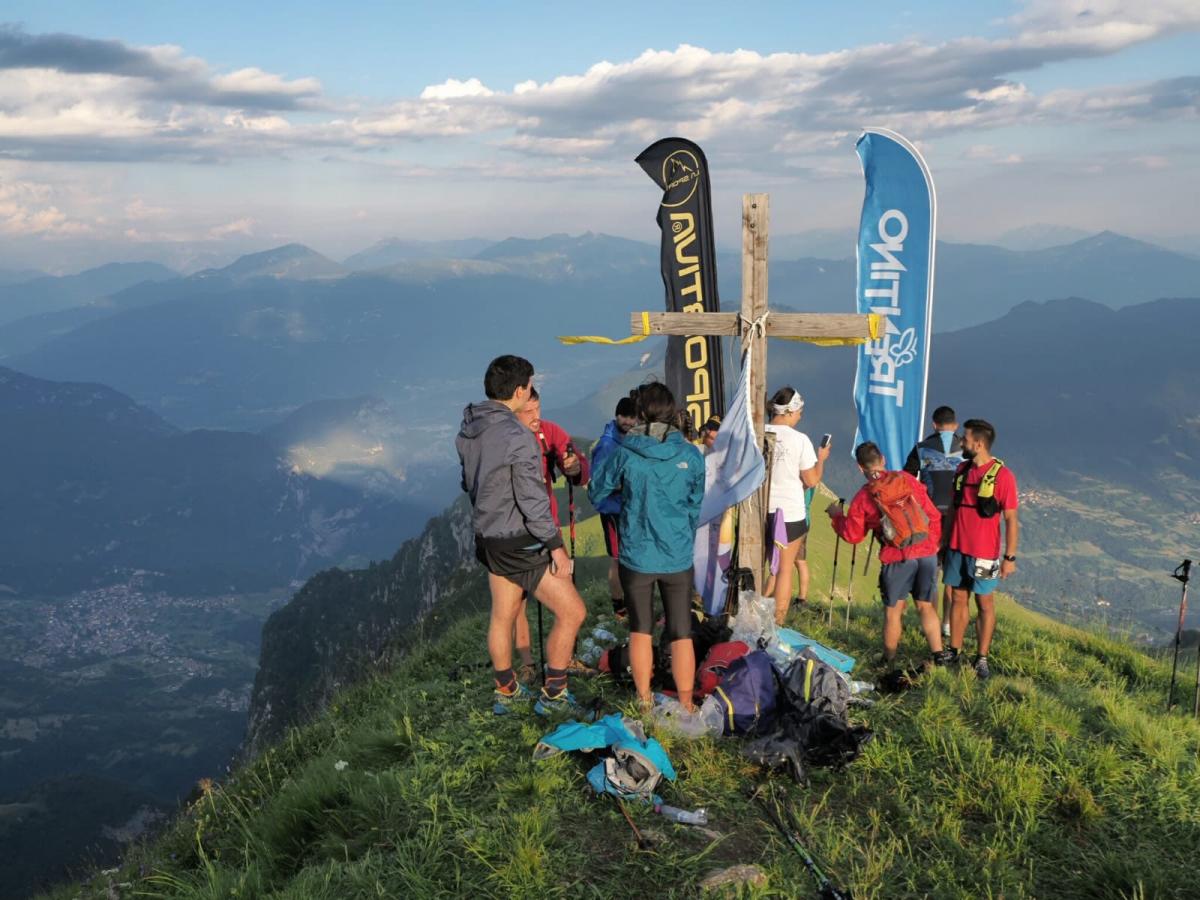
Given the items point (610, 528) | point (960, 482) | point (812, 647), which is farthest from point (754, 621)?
point (960, 482)

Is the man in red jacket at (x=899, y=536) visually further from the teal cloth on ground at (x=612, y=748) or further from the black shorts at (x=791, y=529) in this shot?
the teal cloth on ground at (x=612, y=748)

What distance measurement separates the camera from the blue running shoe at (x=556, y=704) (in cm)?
617

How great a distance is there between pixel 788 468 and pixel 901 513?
1.80 metres

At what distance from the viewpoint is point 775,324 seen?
8.56 m

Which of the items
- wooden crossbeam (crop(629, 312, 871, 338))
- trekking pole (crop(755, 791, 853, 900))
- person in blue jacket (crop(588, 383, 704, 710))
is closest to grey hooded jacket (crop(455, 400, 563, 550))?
person in blue jacket (crop(588, 383, 704, 710))

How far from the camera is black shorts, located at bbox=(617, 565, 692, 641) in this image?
6113mm

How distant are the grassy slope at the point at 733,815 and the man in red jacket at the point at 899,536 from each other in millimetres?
853

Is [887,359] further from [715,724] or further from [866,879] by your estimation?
[866,879]

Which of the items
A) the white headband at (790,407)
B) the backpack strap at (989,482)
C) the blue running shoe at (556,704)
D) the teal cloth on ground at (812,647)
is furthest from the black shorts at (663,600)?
the backpack strap at (989,482)

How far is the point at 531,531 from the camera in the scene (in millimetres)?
6008

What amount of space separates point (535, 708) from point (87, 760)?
608 ft

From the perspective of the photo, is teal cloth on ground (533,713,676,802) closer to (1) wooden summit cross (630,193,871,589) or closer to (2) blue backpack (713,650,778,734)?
(2) blue backpack (713,650,778,734)

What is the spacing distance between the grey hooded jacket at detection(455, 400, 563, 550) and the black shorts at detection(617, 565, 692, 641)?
733mm

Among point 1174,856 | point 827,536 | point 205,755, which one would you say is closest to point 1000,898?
point 1174,856
